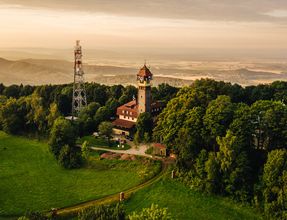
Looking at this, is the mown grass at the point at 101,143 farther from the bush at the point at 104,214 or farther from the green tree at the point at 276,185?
the bush at the point at 104,214

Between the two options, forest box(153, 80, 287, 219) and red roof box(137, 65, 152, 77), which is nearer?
forest box(153, 80, 287, 219)

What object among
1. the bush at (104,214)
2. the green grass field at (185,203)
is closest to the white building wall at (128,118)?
the green grass field at (185,203)

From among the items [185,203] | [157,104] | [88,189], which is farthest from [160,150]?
[157,104]

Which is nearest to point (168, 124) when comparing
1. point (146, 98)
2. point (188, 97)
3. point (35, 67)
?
point (188, 97)

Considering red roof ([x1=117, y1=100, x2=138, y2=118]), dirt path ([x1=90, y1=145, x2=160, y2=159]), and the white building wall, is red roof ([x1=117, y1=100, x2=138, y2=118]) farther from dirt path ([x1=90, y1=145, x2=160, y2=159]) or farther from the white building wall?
dirt path ([x1=90, y1=145, x2=160, y2=159])

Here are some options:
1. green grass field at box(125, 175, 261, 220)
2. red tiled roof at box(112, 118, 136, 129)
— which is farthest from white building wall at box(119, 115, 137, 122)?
green grass field at box(125, 175, 261, 220)

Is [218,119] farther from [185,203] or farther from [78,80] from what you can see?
[78,80]
